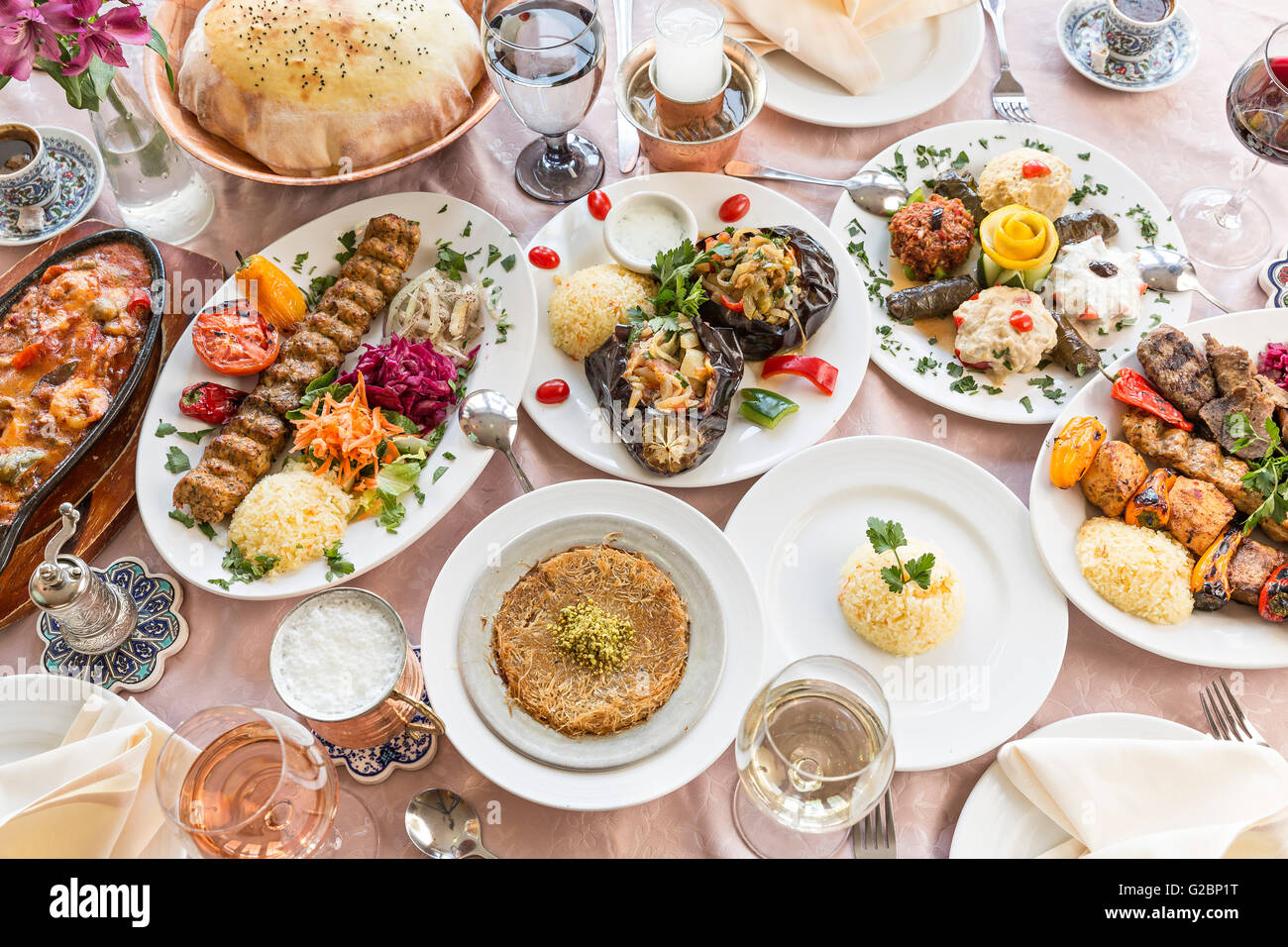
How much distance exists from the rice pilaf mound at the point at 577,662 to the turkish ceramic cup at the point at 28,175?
228 cm

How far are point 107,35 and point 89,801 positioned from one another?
6.51ft

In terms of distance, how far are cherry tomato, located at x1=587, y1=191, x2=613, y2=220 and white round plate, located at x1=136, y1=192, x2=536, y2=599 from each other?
311 mm

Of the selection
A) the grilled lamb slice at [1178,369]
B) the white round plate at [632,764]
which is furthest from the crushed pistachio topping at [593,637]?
the grilled lamb slice at [1178,369]

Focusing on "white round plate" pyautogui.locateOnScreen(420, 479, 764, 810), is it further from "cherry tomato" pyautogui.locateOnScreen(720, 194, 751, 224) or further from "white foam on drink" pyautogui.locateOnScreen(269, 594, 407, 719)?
"cherry tomato" pyautogui.locateOnScreen(720, 194, 751, 224)

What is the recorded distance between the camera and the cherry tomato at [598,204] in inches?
125

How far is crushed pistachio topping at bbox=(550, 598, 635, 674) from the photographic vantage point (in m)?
2.41

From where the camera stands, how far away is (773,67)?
3.60 m

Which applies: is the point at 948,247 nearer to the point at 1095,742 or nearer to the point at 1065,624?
the point at 1065,624

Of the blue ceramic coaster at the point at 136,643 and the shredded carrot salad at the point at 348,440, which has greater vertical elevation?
the shredded carrot salad at the point at 348,440

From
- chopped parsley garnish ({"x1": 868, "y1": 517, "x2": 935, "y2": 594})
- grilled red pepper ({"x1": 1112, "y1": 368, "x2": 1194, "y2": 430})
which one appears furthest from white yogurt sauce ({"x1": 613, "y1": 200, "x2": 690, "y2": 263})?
grilled red pepper ({"x1": 1112, "y1": 368, "x2": 1194, "y2": 430})

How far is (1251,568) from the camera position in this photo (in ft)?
8.54

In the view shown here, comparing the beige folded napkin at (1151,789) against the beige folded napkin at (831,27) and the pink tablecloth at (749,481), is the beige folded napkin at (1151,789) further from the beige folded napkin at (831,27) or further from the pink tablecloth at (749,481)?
the beige folded napkin at (831,27)

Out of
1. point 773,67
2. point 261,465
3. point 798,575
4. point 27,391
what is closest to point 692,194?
point 773,67

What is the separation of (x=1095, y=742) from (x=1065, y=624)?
0.36m
